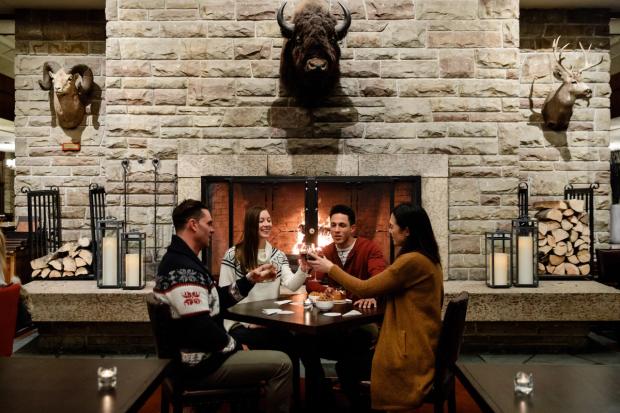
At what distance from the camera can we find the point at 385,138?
521 centimetres

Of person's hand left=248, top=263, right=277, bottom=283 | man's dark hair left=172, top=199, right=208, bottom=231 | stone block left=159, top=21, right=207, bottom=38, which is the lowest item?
person's hand left=248, top=263, right=277, bottom=283

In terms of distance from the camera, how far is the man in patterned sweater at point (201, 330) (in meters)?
2.52

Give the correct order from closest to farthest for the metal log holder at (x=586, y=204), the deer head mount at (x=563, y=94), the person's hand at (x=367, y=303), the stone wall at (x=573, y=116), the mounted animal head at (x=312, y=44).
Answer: the person's hand at (x=367, y=303) < the mounted animal head at (x=312, y=44) < the metal log holder at (x=586, y=204) < the deer head mount at (x=563, y=94) < the stone wall at (x=573, y=116)

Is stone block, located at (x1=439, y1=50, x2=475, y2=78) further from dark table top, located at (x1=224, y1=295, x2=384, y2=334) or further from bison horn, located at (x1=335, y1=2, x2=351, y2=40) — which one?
dark table top, located at (x1=224, y1=295, x2=384, y2=334)

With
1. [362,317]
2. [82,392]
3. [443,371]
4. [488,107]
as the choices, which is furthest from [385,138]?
[82,392]

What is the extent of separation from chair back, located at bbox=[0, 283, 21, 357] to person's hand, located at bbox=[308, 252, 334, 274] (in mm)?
1635

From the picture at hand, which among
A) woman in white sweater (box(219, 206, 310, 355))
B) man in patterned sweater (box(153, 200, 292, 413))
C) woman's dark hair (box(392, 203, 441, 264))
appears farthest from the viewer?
woman in white sweater (box(219, 206, 310, 355))

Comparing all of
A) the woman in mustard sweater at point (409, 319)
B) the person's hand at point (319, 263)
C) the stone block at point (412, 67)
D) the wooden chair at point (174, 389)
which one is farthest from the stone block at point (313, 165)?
the wooden chair at point (174, 389)

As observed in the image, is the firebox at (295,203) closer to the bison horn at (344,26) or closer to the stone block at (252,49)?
the stone block at (252,49)

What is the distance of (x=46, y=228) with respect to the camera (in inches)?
234

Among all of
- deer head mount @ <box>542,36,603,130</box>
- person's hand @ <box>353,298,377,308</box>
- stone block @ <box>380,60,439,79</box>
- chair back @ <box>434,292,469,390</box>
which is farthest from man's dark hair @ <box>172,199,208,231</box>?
deer head mount @ <box>542,36,603,130</box>

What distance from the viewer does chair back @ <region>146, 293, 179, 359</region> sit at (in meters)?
2.42

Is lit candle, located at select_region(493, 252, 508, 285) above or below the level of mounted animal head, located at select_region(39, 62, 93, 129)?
below

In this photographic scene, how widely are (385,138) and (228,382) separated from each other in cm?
318
